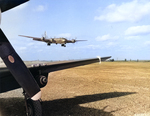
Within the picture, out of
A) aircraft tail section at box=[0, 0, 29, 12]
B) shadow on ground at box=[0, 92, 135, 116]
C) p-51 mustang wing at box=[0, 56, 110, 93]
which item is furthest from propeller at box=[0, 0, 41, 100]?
shadow on ground at box=[0, 92, 135, 116]

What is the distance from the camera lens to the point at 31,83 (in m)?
4.55

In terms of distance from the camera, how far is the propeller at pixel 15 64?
4348 mm

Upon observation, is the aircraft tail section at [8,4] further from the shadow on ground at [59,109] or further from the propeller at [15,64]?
the shadow on ground at [59,109]

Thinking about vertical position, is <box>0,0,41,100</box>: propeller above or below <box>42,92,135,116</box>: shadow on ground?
above

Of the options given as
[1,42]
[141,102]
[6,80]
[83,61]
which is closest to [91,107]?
[83,61]

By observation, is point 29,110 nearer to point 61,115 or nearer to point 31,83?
point 61,115

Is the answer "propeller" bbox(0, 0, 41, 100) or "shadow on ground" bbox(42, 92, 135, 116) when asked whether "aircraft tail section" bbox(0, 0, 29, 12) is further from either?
"shadow on ground" bbox(42, 92, 135, 116)

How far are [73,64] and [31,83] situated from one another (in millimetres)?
3675

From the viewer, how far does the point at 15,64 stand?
4430 mm

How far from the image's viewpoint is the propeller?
435 cm

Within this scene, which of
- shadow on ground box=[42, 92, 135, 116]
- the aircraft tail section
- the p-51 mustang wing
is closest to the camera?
the aircraft tail section

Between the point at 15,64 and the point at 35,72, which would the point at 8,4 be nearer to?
the point at 15,64

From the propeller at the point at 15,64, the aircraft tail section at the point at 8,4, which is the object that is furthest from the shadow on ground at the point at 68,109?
the aircraft tail section at the point at 8,4

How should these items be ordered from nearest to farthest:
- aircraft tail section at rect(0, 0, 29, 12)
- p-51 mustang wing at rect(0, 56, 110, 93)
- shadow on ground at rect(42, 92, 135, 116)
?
aircraft tail section at rect(0, 0, 29, 12), p-51 mustang wing at rect(0, 56, 110, 93), shadow on ground at rect(42, 92, 135, 116)
